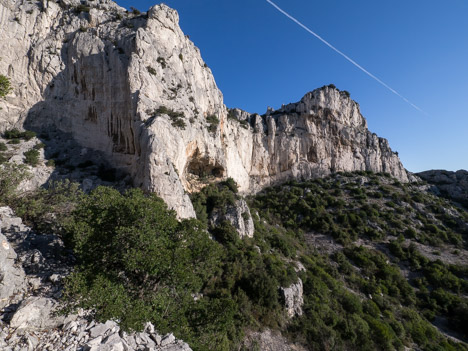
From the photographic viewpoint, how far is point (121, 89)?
21.3 metres

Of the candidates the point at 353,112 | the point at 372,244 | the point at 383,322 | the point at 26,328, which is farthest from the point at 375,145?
the point at 26,328

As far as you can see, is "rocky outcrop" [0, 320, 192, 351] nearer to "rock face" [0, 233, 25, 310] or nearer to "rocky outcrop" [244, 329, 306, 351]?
"rock face" [0, 233, 25, 310]

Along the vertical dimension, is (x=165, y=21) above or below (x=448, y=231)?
above

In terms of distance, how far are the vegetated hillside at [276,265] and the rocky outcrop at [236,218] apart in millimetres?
250

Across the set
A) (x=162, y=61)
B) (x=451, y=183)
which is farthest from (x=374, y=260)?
(x=451, y=183)

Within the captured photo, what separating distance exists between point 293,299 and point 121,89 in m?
25.0

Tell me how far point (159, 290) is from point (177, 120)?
1582 cm

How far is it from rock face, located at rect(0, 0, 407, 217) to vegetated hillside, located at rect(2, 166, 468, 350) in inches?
194

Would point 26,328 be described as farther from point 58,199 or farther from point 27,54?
point 27,54

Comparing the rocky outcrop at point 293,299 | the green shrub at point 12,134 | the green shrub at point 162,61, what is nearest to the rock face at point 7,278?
the rocky outcrop at point 293,299

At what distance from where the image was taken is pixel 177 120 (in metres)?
20.5

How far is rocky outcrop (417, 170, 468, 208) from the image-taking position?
4000 cm

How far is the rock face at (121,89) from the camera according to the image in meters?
18.7

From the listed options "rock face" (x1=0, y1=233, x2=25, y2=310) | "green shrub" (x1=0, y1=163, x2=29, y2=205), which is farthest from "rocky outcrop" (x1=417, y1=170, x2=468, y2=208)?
"green shrub" (x1=0, y1=163, x2=29, y2=205)
